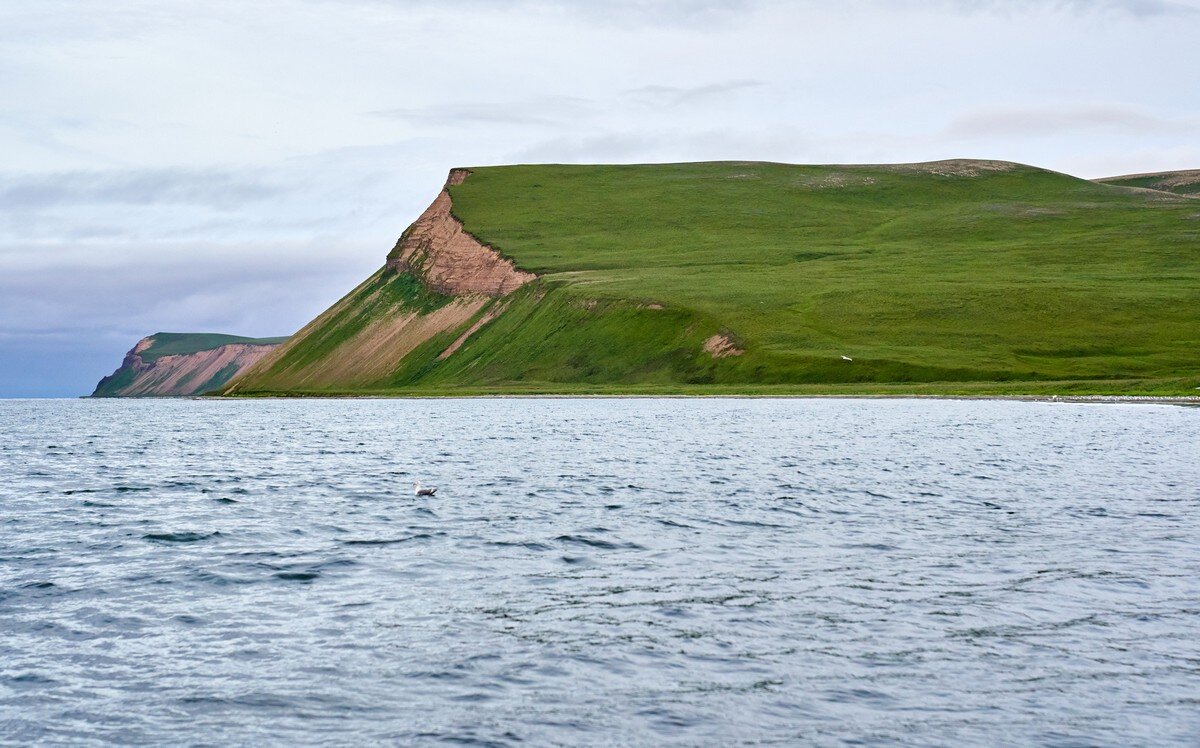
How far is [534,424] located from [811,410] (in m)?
29.7

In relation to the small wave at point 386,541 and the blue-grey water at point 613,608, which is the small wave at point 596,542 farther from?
the small wave at point 386,541

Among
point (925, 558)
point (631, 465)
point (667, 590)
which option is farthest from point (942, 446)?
point (667, 590)

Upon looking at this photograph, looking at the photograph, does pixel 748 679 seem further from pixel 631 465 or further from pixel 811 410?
pixel 811 410

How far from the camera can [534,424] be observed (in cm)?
9662

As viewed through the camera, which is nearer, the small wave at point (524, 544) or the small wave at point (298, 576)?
the small wave at point (298, 576)

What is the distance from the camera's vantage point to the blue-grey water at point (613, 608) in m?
16.0

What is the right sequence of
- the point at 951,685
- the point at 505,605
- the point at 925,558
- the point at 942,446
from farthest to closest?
the point at 942,446 → the point at 925,558 → the point at 505,605 → the point at 951,685

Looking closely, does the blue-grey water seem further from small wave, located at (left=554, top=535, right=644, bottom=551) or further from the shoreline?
the shoreline

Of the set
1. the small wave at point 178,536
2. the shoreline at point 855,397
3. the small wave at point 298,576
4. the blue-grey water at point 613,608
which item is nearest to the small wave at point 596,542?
the blue-grey water at point 613,608

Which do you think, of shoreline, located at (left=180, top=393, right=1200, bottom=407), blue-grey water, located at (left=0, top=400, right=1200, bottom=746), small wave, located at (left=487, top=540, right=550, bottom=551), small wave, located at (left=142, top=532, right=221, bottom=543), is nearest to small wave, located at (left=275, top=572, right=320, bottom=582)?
blue-grey water, located at (left=0, top=400, right=1200, bottom=746)

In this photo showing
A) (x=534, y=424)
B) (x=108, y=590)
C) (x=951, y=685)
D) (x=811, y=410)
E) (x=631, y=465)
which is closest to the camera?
(x=951, y=685)

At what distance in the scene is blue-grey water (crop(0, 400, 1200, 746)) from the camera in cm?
1595

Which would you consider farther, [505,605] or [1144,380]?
[1144,380]

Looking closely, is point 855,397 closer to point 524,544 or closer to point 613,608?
point 524,544
